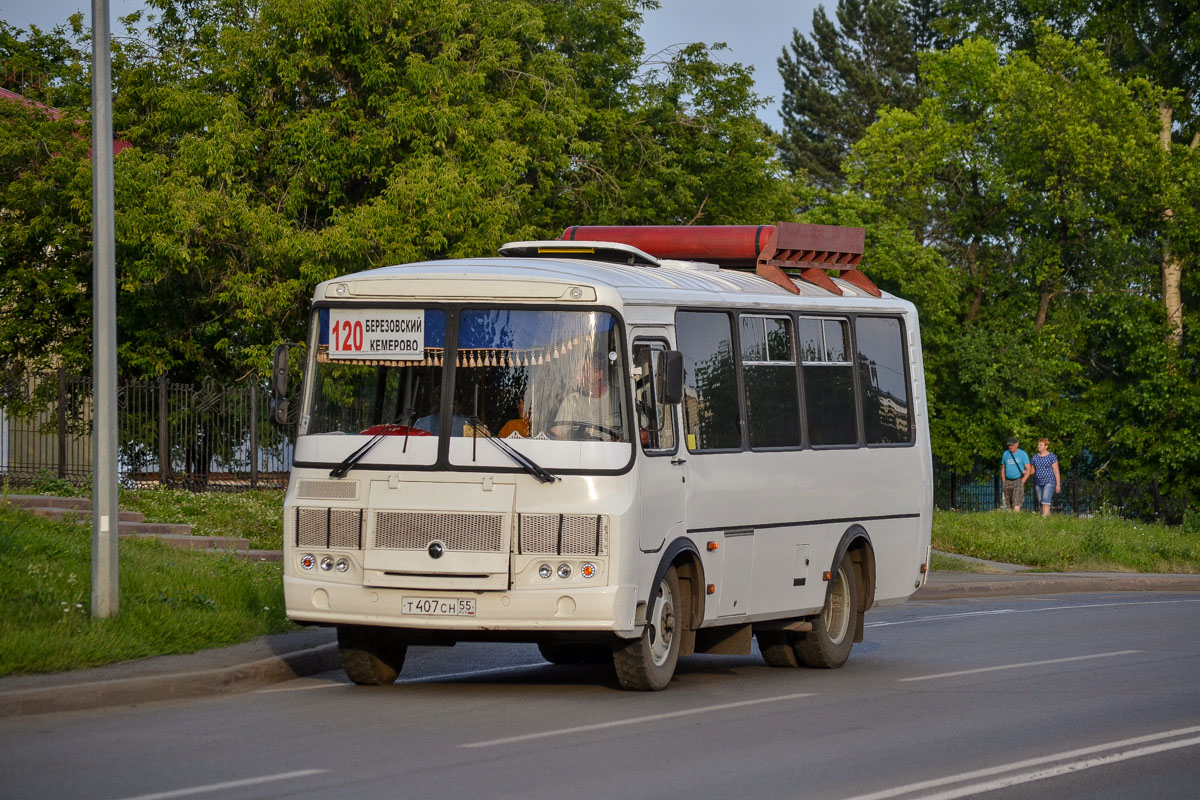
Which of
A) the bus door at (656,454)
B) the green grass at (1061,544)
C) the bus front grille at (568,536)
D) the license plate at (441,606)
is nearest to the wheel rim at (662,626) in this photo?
the bus door at (656,454)

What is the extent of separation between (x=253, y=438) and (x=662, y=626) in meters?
15.9

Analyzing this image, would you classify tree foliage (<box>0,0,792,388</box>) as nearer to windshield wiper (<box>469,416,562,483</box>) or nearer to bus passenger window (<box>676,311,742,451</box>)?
bus passenger window (<box>676,311,742,451</box>)

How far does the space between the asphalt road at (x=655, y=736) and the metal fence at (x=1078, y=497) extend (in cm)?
2928

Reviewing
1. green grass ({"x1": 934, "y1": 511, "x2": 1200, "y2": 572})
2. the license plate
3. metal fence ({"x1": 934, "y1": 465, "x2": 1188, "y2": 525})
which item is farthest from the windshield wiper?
metal fence ({"x1": 934, "y1": 465, "x2": 1188, "y2": 525})

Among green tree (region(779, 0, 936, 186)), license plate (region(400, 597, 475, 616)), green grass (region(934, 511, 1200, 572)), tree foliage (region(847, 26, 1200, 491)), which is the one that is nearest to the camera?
license plate (region(400, 597, 475, 616))

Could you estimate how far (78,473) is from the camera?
25.9m

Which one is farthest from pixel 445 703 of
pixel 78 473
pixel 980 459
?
pixel 980 459

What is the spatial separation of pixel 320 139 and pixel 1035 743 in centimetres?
2399

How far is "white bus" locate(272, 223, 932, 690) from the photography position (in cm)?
1133

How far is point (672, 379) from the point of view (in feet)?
38.1

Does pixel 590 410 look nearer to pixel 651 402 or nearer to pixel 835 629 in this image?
pixel 651 402

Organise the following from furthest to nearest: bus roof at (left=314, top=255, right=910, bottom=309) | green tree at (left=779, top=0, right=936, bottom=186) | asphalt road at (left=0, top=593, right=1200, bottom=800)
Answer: green tree at (left=779, top=0, right=936, bottom=186), bus roof at (left=314, top=255, right=910, bottom=309), asphalt road at (left=0, top=593, right=1200, bottom=800)

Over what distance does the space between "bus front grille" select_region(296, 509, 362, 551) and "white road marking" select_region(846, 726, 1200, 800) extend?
4.57 meters

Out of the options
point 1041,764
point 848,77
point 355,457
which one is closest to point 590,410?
point 355,457
